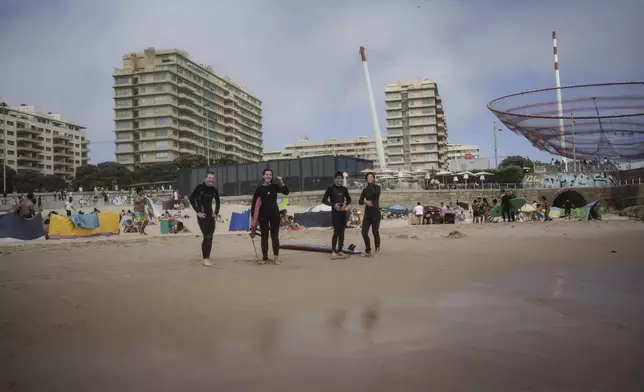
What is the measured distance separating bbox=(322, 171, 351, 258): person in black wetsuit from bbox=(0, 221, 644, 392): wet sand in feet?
6.20

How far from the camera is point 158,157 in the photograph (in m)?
86.5

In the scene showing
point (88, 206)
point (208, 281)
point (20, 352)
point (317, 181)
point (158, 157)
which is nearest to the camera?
point (20, 352)

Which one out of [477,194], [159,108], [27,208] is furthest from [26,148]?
[27,208]

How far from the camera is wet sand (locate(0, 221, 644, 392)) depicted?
2.24 meters

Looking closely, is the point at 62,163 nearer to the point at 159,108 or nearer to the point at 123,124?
the point at 123,124

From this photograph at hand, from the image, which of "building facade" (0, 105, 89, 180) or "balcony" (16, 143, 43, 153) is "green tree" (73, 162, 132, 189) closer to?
"building facade" (0, 105, 89, 180)

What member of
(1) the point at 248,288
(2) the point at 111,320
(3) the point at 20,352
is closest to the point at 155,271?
(1) the point at 248,288

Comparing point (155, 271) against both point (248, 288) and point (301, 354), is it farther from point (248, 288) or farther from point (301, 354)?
point (301, 354)

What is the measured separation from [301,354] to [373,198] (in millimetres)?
5939

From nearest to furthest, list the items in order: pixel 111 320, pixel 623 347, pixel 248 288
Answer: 1. pixel 623 347
2. pixel 111 320
3. pixel 248 288

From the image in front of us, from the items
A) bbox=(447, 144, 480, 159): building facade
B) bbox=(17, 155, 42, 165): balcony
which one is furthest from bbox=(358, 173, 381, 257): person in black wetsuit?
bbox=(447, 144, 480, 159): building facade

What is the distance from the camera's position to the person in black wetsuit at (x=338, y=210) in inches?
314

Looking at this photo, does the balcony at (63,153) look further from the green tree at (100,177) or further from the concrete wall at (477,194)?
the concrete wall at (477,194)

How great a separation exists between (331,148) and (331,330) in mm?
150402
